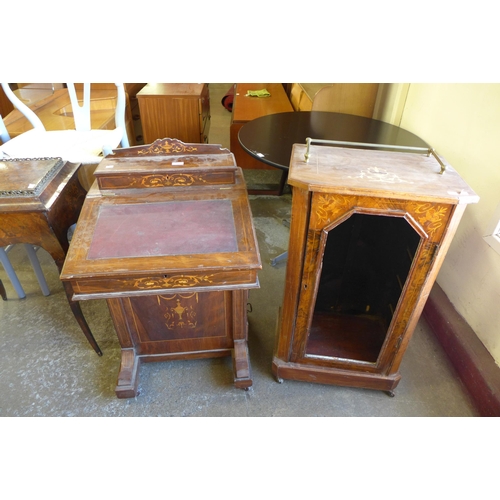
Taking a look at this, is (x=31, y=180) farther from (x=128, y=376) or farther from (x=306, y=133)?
(x=306, y=133)

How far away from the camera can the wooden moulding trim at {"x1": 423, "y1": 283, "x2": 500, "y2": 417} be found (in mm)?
1486

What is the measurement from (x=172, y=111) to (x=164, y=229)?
8.03 ft

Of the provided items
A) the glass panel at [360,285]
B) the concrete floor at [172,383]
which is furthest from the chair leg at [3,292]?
the glass panel at [360,285]

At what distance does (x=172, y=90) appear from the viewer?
3.40 metres

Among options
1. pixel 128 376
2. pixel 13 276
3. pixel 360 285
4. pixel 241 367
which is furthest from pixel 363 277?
pixel 13 276

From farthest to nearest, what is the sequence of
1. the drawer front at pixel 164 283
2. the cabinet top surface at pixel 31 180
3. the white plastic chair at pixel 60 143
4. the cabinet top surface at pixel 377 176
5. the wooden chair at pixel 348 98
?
the wooden chair at pixel 348 98
the white plastic chair at pixel 60 143
the cabinet top surface at pixel 31 180
the drawer front at pixel 164 283
the cabinet top surface at pixel 377 176

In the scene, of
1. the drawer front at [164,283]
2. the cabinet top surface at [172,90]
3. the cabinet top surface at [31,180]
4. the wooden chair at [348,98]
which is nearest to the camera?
the drawer front at [164,283]

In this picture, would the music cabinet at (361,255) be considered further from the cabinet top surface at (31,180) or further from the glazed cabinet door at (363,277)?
the cabinet top surface at (31,180)

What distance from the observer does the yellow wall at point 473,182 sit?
1.46 m

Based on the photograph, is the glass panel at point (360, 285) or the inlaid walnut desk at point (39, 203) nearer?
the inlaid walnut desk at point (39, 203)

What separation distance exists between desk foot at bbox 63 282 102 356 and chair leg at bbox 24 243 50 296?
1.59 feet

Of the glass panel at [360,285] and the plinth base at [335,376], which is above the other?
the glass panel at [360,285]

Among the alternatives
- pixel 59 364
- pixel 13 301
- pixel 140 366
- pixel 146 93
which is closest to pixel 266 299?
pixel 140 366

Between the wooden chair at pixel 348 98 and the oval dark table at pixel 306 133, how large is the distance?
15 centimetres
